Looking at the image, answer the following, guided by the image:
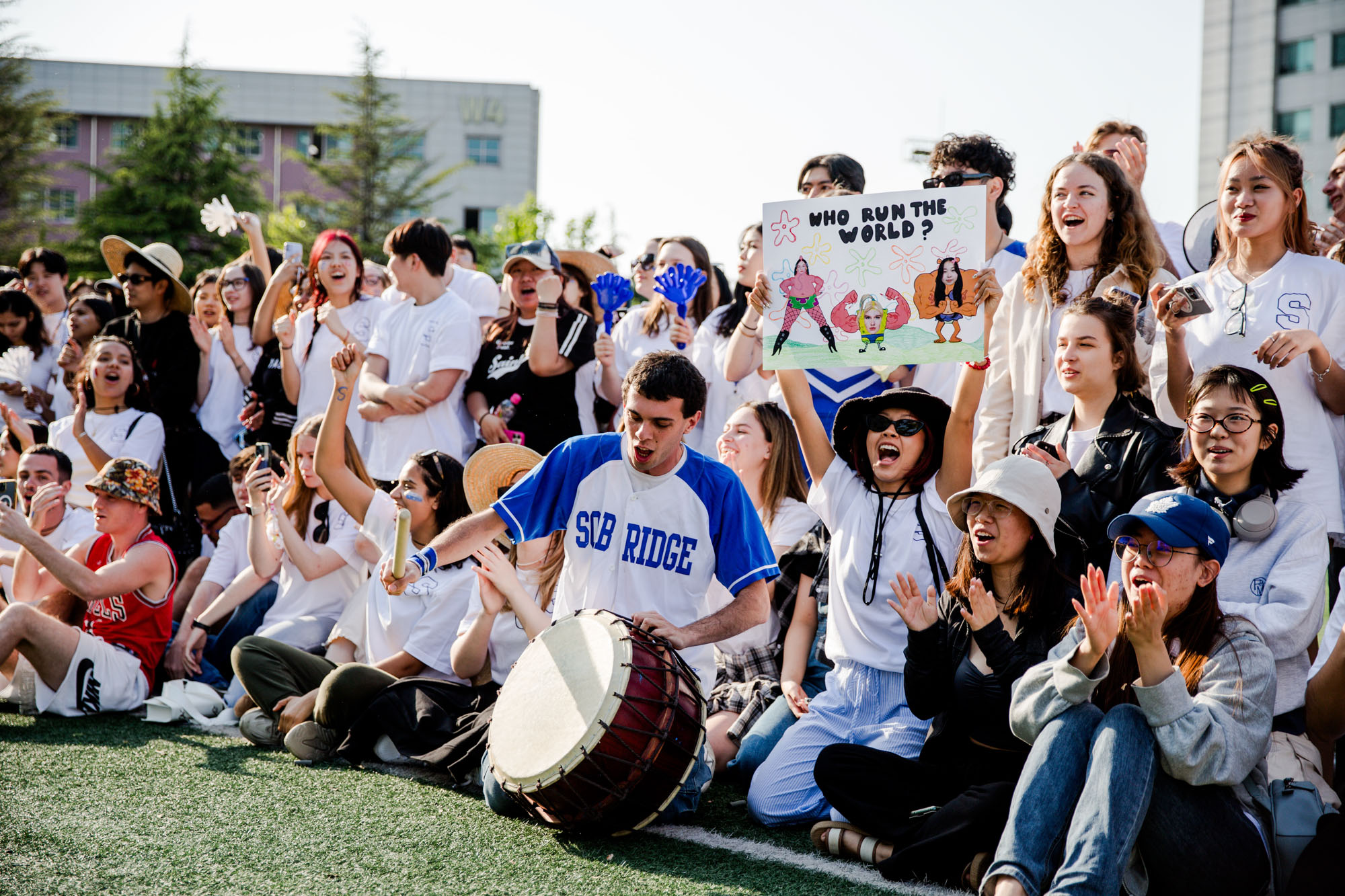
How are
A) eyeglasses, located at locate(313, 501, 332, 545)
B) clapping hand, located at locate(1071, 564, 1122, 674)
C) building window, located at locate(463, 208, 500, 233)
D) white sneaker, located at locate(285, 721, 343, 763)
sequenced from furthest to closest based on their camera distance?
building window, located at locate(463, 208, 500, 233), eyeglasses, located at locate(313, 501, 332, 545), white sneaker, located at locate(285, 721, 343, 763), clapping hand, located at locate(1071, 564, 1122, 674)

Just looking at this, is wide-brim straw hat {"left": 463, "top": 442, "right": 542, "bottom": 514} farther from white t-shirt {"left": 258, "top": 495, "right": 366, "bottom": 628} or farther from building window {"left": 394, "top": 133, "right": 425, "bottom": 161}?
building window {"left": 394, "top": 133, "right": 425, "bottom": 161}

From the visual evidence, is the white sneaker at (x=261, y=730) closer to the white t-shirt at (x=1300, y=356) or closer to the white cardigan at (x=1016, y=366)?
the white cardigan at (x=1016, y=366)

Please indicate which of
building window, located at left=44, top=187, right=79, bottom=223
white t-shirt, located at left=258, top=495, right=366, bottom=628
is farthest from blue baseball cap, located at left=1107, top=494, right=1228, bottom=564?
building window, located at left=44, top=187, right=79, bottom=223

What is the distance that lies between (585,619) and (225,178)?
102 ft

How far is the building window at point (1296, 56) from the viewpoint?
4181cm

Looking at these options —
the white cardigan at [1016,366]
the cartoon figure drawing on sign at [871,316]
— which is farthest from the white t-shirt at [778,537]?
the cartoon figure drawing on sign at [871,316]

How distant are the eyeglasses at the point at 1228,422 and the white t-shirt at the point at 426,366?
3.98m

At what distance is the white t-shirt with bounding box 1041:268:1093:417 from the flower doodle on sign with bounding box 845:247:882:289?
0.71 m

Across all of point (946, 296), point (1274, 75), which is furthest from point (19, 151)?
point (1274, 75)

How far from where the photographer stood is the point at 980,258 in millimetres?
4637

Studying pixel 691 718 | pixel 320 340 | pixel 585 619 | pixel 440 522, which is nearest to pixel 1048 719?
pixel 691 718

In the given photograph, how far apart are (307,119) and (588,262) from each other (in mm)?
51964

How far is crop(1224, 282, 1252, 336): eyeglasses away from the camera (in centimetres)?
444

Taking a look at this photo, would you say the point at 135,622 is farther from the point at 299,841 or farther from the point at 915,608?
the point at 915,608
